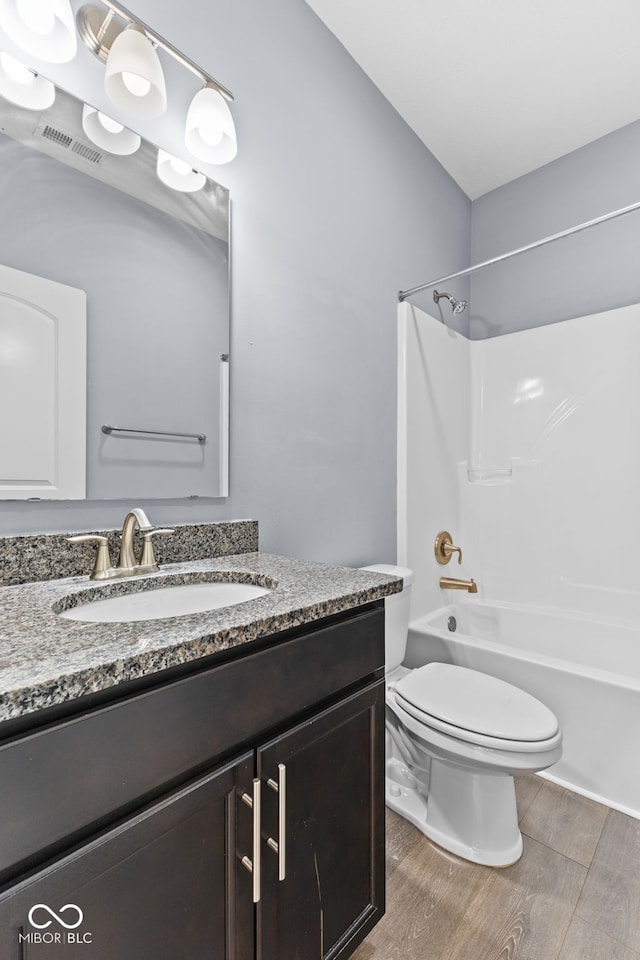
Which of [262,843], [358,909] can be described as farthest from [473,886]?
[262,843]

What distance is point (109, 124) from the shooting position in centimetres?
111

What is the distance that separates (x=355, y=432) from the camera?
5.99 ft

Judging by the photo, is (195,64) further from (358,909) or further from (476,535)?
(476,535)

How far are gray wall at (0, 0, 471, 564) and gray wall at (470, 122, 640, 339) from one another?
692 mm

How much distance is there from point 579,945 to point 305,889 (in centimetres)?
80

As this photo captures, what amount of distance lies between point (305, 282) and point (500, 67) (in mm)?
1228

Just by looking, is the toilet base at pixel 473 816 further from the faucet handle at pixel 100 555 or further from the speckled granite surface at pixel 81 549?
the faucet handle at pixel 100 555

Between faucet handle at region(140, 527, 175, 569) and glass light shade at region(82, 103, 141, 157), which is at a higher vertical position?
glass light shade at region(82, 103, 141, 157)

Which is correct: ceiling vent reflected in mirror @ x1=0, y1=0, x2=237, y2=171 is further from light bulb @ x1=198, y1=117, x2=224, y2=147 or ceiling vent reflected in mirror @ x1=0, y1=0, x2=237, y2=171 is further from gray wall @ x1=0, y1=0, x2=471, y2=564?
gray wall @ x1=0, y1=0, x2=471, y2=564

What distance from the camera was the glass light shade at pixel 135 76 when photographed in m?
1.05

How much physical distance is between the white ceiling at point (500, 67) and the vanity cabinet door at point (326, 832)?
7.16ft

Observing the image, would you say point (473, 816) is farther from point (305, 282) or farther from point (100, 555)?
point (305, 282)

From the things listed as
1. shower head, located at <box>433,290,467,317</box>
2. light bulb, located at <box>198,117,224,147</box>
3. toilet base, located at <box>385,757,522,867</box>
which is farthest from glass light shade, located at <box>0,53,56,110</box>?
toilet base, located at <box>385,757,522,867</box>

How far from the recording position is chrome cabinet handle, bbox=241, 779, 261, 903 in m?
0.73
